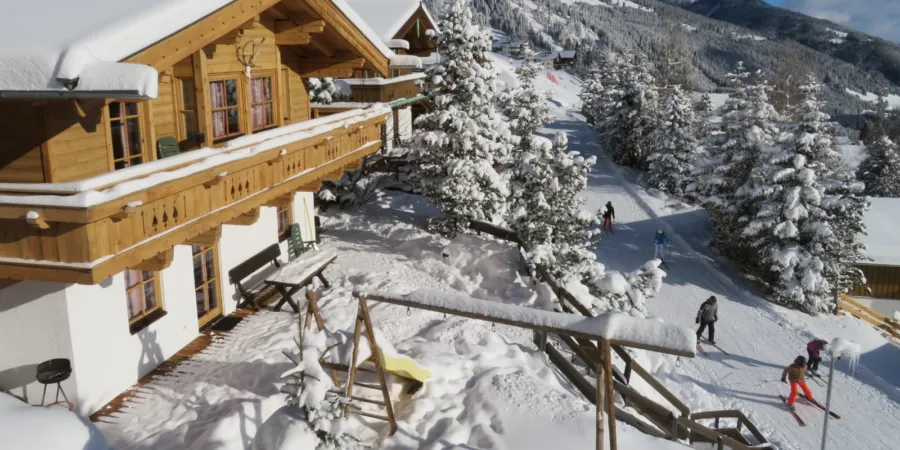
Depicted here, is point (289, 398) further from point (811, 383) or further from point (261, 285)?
point (811, 383)

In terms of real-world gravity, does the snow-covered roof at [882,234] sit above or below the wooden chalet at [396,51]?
below

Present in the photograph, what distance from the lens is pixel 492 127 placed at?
20.4 meters

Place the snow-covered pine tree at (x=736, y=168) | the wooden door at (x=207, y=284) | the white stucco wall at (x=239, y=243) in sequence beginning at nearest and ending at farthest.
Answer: the wooden door at (x=207, y=284) < the white stucco wall at (x=239, y=243) < the snow-covered pine tree at (x=736, y=168)

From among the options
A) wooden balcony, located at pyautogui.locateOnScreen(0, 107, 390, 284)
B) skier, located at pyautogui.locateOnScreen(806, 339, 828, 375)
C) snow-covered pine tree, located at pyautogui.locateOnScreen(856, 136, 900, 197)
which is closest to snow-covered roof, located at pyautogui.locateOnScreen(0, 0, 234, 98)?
wooden balcony, located at pyautogui.locateOnScreen(0, 107, 390, 284)

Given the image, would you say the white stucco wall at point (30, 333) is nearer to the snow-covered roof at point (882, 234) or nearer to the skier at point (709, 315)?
the skier at point (709, 315)

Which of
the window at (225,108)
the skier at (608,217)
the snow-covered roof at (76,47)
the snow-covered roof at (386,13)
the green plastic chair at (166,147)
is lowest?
the skier at (608,217)

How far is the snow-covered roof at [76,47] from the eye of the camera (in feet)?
21.0

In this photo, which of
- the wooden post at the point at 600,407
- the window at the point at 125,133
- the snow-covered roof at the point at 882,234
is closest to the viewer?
the wooden post at the point at 600,407

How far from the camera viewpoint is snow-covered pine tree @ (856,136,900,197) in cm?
4509

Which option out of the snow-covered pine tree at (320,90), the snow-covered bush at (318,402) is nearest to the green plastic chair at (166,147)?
the snow-covered bush at (318,402)

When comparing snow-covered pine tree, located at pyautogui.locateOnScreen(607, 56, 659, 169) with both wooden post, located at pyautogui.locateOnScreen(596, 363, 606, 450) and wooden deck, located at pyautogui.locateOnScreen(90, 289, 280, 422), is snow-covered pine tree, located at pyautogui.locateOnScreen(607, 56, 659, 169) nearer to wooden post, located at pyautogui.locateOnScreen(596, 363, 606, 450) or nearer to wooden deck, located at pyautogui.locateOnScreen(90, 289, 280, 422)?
wooden deck, located at pyautogui.locateOnScreen(90, 289, 280, 422)

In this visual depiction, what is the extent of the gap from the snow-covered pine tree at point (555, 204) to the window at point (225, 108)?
8.29 metres

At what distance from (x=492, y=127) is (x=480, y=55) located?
2378 millimetres

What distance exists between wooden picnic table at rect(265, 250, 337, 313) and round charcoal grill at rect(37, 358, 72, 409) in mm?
4345
